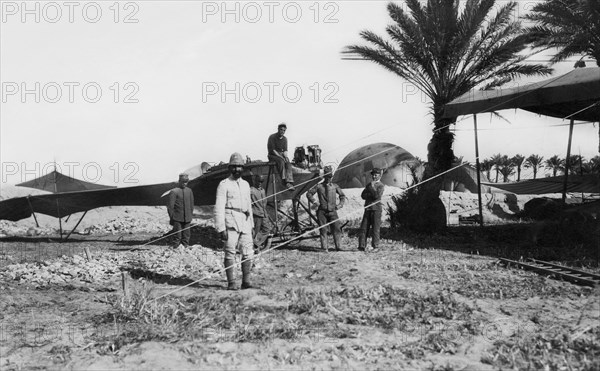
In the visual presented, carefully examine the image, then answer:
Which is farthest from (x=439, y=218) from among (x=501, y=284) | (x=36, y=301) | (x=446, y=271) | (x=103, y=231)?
(x=103, y=231)

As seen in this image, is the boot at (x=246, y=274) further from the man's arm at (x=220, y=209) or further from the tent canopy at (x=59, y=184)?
the tent canopy at (x=59, y=184)

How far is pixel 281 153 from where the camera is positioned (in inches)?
494

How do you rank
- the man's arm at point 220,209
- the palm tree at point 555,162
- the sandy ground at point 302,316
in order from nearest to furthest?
the sandy ground at point 302,316 → the man's arm at point 220,209 → the palm tree at point 555,162

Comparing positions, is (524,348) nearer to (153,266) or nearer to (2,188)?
(153,266)

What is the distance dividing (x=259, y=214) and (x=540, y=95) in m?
6.20

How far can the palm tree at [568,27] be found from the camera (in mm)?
14766

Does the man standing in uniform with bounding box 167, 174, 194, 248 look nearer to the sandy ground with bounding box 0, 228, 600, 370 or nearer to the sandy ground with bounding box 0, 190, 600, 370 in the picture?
the sandy ground with bounding box 0, 190, 600, 370

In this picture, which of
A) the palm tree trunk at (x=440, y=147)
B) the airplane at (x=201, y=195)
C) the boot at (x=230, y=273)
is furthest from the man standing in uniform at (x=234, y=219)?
the palm tree trunk at (x=440, y=147)

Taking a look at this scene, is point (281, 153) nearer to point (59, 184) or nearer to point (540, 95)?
point (540, 95)

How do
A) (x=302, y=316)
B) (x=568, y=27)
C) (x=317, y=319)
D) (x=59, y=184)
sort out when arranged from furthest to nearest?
(x=59, y=184), (x=568, y=27), (x=302, y=316), (x=317, y=319)

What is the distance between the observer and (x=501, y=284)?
7922 mm

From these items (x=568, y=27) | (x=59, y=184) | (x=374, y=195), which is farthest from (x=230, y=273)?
(x=59, y=184)

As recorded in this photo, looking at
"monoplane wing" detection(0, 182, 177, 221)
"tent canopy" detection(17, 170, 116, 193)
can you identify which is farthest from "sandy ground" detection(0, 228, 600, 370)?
"tent canopy" detection(17, 170, 116, 193)

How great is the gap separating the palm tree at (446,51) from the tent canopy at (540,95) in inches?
99.8
